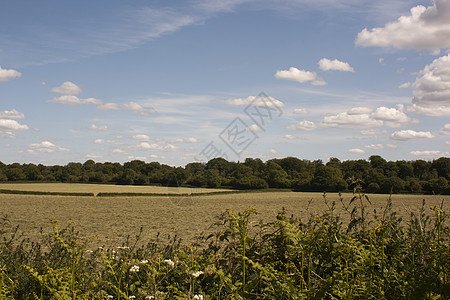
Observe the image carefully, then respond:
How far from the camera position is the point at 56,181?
92.1 meters

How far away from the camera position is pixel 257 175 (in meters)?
92.7

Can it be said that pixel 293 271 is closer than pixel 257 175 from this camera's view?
Yes

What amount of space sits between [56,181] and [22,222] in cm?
7600

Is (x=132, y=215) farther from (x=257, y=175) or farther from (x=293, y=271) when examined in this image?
(x=257, y=175)

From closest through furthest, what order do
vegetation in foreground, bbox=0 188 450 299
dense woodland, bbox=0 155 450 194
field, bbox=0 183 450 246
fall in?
vegetation in foreground, bbox=0 188 450 299 < field, bbox=0 183 450 246 < dense woodland, bbox=0 155 450 194

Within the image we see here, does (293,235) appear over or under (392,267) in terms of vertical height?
over

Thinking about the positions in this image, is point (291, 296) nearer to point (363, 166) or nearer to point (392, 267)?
point (392, 267)

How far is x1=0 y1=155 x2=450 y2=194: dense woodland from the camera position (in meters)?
76.9

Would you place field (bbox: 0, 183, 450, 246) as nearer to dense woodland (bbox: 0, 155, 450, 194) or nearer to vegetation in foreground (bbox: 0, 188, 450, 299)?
vegetation in foreground (bbox: 0, 188, 450, 299)

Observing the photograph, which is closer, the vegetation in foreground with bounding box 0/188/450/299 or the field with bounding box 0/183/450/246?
the vegetation in foreground with bounding box 0/188/450/299

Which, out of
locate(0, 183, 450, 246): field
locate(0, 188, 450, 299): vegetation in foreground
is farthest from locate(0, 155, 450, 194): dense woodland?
locate(0, 188, 450, 299): vegetation in foreground

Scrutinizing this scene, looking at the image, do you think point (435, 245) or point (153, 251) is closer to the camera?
point (435, 245)

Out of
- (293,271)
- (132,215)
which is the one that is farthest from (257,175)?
(293,271)

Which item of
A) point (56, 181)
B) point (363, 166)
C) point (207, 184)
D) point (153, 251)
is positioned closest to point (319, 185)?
point (363, 166)
